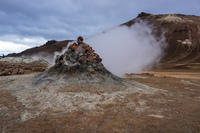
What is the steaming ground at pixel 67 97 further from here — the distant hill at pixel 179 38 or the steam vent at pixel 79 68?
the distant hill at pixel 179 38

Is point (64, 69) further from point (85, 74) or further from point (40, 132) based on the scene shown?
point (40, 132)

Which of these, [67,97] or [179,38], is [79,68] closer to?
[67,97]

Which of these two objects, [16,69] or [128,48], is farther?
[128,48]

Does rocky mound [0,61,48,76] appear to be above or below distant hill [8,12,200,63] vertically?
below

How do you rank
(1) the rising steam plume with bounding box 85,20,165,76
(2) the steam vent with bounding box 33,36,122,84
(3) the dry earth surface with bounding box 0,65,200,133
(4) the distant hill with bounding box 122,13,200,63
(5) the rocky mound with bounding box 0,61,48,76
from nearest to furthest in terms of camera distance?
1. (3) the dry earth surface with bounding box 0,65,200,133
2. (2) the steam vent with bounding box 33,36,122,84
3. (5) the rocky mound with bounding box 0,61,48,76
4. (1) the rising steam plume with bounding box 85,20,165,76
5. (4) the distant hill with bounding box 122,13,200,63

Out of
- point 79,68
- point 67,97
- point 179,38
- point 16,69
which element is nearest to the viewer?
point 67,97

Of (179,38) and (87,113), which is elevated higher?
(179,38)

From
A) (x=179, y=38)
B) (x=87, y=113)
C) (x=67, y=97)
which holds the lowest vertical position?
(x=87, y=113)

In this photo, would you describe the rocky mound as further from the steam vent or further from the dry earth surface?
the dry earth surface

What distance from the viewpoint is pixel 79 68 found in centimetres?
616

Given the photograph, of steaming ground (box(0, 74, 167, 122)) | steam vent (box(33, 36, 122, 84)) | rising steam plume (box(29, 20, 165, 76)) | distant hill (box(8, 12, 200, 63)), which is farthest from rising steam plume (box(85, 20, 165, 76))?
steaming ground (box(0, 74, 167, 122))

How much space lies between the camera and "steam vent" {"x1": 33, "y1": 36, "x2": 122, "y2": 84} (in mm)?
5905

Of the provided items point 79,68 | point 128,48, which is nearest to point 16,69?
point 79,68

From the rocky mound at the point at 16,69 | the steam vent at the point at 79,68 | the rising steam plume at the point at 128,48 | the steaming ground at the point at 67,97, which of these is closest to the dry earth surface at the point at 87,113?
the steaming ground at the point at 67,97
